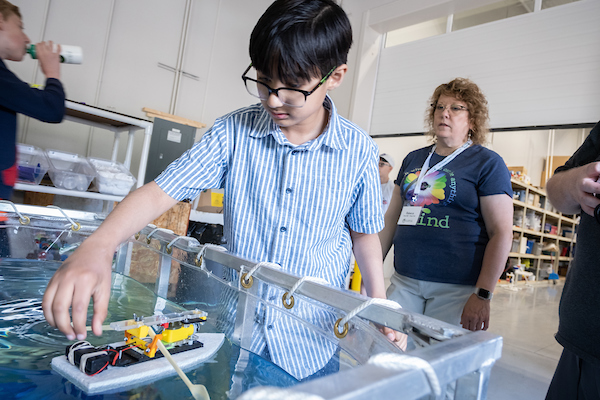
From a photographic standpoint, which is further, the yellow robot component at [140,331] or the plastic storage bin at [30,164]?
the plastic storage bin at [30,164]

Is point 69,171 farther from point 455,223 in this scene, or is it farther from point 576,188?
point 576,188

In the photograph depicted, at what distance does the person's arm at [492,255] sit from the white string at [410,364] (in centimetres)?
115

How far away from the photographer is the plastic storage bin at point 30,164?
83.5 inches

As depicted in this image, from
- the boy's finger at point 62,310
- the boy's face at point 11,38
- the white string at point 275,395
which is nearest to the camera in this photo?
the white string at point 275,395

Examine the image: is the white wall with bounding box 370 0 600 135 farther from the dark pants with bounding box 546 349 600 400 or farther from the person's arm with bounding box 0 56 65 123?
the person's arm with bounding box 0 56 65 123

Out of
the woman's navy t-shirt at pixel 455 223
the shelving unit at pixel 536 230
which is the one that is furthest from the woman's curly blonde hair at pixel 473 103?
the shelving unit at pixel 536 230

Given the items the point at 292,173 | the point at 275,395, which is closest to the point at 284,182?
the point at 292,173

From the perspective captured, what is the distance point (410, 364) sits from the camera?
1.10 ft

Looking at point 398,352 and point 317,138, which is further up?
point 317,138

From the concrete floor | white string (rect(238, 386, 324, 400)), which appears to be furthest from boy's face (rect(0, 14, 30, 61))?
the concrete floor

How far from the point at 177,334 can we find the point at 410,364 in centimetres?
50

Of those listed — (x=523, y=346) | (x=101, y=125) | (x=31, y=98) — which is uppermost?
(x=101, y=125)

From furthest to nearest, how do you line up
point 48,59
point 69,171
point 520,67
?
point 520,67 → point 69,171 → point 48,59

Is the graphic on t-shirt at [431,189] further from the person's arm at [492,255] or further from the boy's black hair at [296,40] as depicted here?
the boy's black hair at [296,40]
